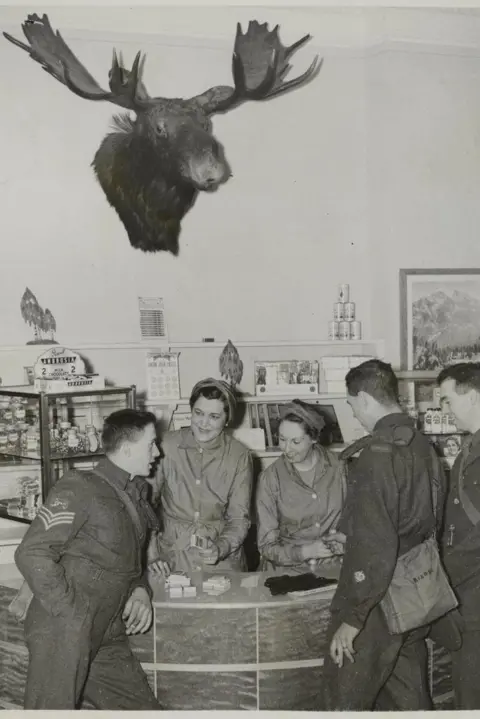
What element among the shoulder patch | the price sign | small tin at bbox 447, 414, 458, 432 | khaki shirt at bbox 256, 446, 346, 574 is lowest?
khaki shirt at bbox 256, 446, 346, 574

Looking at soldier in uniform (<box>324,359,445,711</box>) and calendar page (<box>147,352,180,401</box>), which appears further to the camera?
calendar page (<box>147,352,180,401</box>)

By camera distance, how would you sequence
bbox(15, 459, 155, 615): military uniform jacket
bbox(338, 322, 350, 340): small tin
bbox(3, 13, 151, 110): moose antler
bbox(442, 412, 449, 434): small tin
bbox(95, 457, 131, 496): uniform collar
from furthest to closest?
bbox(338, 322, 350, 340): small tin → bbox(442, 412, 449, 434): small tin → bbox(3, 13, 151, 110): moose antler → bbox(95, 457, 131, 496): uniform collar → bbox(15, 459, 155, 615): military uniform jacket

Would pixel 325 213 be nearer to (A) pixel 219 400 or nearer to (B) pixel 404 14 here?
(B) pixel 404 14

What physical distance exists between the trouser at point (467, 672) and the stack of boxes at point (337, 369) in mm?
2264

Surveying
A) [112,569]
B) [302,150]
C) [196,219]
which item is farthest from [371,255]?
[112,569]

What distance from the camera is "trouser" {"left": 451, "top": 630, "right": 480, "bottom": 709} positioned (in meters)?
3.15

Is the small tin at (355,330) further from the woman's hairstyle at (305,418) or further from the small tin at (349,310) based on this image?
the woman's hairstyle at (305,418)

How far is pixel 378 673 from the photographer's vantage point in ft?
9.77

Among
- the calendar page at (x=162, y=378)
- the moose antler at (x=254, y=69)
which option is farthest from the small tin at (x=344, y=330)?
the moose antler at (x=254, y=69)

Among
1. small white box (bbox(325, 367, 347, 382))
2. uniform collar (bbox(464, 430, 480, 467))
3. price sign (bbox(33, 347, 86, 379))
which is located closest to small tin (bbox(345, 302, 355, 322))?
small white box (bbox(325, 367, 347, 382))

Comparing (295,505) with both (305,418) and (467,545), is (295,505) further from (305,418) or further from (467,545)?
(467,545)

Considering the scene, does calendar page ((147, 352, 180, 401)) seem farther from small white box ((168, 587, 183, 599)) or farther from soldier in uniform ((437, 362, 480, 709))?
soldier in uniform ((437, 362, 480, 709))

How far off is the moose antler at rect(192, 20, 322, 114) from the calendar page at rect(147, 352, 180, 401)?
1.80 metres

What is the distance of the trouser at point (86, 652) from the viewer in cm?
280
